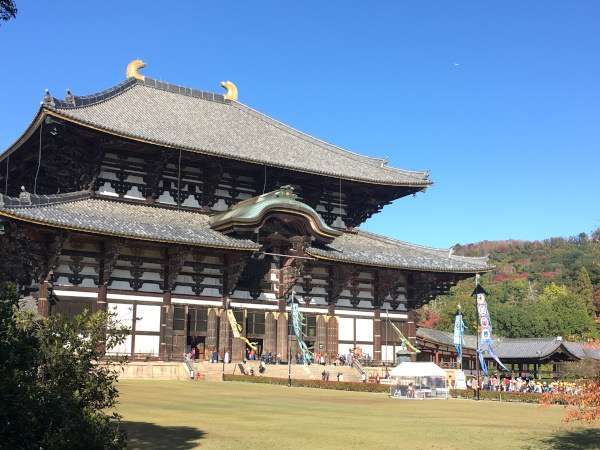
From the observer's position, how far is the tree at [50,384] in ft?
32.7

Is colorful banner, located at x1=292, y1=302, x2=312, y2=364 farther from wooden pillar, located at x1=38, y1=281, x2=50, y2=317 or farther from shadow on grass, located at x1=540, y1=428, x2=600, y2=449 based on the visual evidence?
shadow on grass, located at x1=540, y1=428, x2=600, y2=449

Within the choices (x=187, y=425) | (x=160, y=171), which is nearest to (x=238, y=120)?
(x=160, y=171)

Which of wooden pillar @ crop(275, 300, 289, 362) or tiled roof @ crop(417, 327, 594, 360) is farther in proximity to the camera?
tiled roof @ crop(417, 327, 594, 360)

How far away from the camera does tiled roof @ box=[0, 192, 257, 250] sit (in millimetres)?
34500

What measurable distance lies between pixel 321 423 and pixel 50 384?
33.1ft

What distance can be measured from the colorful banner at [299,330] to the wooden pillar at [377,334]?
20.4 feet

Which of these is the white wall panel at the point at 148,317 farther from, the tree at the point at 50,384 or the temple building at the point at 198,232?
the tree at the point at 50,384

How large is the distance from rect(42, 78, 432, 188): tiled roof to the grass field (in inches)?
696

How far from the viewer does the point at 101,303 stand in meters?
38.5

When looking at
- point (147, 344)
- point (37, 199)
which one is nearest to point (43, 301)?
point (37, 199)

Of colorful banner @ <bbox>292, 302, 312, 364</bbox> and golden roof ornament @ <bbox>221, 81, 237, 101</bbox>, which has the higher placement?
golden roof ornament @ <bbox>221, 81, 237, 101</bbox>

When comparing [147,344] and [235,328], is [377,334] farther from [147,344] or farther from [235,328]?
[147,344]

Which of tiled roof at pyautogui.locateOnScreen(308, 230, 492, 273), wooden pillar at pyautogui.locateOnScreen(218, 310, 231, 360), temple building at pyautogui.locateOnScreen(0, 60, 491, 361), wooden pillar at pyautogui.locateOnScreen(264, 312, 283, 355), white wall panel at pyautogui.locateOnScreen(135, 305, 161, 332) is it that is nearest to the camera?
temple building at pyautogui.locateOnScreen(0, 60, 491, 361)

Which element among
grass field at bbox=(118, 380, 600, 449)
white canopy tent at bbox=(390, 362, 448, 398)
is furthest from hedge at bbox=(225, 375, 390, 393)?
grass field at bbox=(118, 380, 600, 449)
